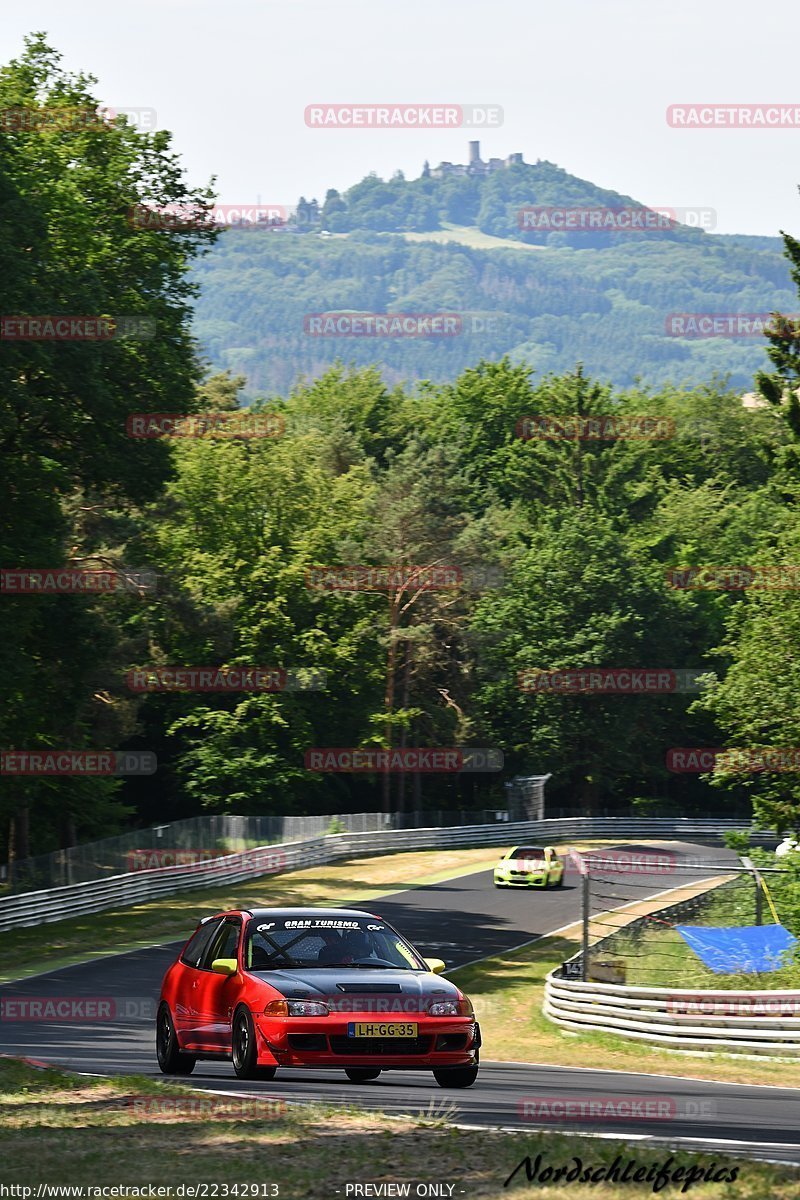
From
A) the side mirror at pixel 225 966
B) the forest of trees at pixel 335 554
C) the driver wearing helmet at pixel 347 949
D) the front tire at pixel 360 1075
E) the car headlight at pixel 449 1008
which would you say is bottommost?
the front tire at pixel 360 1075

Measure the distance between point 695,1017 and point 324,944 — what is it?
10.2 m

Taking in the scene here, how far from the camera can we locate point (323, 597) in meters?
69.7

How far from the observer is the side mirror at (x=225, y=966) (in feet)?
42.8

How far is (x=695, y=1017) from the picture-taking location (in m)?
22.1

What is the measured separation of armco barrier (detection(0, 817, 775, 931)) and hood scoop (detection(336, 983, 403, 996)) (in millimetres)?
25662

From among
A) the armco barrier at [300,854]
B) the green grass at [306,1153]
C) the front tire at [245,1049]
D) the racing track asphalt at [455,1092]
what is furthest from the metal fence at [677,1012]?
the armco barrier at [300,854]

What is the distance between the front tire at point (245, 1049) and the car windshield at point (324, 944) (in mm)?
482

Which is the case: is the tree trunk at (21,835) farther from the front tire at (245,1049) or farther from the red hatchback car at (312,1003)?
the front tire at (245,1049)

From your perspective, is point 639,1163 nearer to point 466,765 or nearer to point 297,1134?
point 297,1134

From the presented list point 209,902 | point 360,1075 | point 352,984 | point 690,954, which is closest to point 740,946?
point 690,954

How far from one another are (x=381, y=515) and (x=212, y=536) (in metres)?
9.66

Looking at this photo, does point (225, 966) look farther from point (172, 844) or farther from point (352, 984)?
point (172, 844)

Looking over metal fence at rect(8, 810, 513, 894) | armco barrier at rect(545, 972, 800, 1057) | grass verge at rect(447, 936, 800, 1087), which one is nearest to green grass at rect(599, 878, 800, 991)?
armco barrier at rect(545, 972, 800, 1057)

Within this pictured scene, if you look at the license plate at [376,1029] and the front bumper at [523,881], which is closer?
the license plate at [376,1029]
